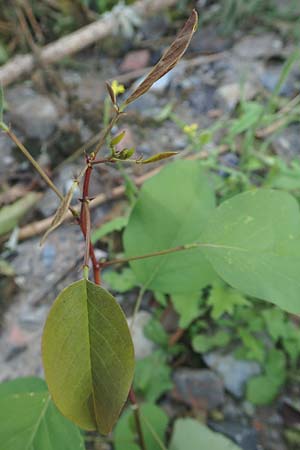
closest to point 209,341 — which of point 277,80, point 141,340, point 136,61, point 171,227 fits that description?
point 141,340

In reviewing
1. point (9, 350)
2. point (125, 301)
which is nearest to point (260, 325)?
point (125, 301)

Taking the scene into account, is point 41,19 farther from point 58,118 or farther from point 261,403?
point 261,403

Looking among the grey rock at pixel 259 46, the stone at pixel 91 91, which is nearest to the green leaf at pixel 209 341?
the stone at pixel 91 91

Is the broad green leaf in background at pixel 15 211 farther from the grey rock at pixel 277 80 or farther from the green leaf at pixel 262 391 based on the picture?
the grey rock at pixel 277 80

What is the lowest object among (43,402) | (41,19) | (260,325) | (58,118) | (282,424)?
(282,424)

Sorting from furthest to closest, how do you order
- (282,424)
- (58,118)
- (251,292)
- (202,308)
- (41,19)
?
(41,19)
(58,118)
(202,308)
(282,424)
(251,292)

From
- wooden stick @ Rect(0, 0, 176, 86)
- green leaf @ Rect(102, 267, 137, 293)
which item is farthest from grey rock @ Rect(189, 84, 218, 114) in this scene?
green leaf @ Rect(102, 267, 137, 293)

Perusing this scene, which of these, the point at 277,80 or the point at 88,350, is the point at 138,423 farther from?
the point at 277,80
